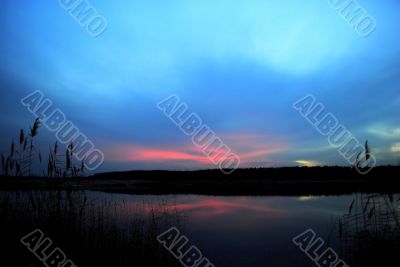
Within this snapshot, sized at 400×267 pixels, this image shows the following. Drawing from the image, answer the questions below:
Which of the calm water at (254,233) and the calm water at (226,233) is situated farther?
the calm water at (254,233)

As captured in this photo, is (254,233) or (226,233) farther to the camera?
(226,233)

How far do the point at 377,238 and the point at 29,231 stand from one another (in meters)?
7.03

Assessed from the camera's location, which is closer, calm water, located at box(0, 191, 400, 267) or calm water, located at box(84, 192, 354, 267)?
calm water, located at box(0, 191, 400, 267)

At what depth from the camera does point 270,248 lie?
993cm

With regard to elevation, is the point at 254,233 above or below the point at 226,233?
above

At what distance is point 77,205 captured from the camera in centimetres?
809

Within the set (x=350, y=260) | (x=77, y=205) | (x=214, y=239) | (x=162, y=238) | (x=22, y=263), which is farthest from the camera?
(x=214, y=239)

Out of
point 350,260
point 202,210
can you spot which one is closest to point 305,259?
point 350,260

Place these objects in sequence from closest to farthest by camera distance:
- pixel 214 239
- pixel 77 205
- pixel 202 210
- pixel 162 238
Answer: pixel 77 205, pixel 162 238, pixel 214 239, pixel 202 210

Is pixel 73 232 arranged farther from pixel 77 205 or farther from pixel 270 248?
pixel 270 248

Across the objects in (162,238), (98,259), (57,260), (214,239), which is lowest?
(57,260)

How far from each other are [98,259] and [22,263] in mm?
1316

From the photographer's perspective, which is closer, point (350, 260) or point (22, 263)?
point (22, 263)

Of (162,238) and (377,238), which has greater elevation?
(377,238)
